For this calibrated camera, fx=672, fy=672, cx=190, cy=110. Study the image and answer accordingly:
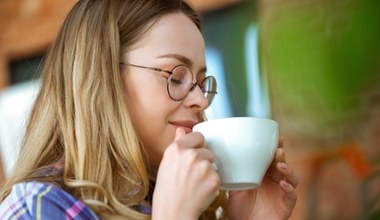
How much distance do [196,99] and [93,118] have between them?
6.4 inches

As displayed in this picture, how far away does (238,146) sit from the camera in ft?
3.00

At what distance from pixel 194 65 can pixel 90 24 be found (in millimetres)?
186

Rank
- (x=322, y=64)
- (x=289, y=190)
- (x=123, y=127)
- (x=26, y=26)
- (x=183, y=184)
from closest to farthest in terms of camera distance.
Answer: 1. (x=183, y=184)
2. (x=123, y=127)
3. (x=289, y=190)
4. (x=322, y=64)
5. (x=26, y=26)

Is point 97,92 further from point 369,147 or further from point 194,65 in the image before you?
point 369,147

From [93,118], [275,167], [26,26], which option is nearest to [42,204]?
[93,118]

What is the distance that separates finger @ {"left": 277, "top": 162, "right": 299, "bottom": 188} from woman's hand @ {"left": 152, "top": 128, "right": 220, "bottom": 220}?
0.24m

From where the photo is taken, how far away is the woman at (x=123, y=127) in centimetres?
89

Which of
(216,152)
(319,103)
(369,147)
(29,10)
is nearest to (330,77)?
(319,103)

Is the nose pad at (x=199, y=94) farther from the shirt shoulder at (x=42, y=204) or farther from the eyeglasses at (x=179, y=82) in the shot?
the shirt shoulder at (x=42, y=204)

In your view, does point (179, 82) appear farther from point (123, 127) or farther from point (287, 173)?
point (287, 173)

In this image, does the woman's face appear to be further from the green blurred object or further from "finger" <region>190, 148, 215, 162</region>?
the green blurred object

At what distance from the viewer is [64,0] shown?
286 centimetres

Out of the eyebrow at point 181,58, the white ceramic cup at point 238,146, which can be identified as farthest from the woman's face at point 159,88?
the white ceramic cup at point 238,146

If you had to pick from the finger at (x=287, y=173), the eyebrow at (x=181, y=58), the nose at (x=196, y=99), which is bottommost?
the finger at (x=287, y=173)
